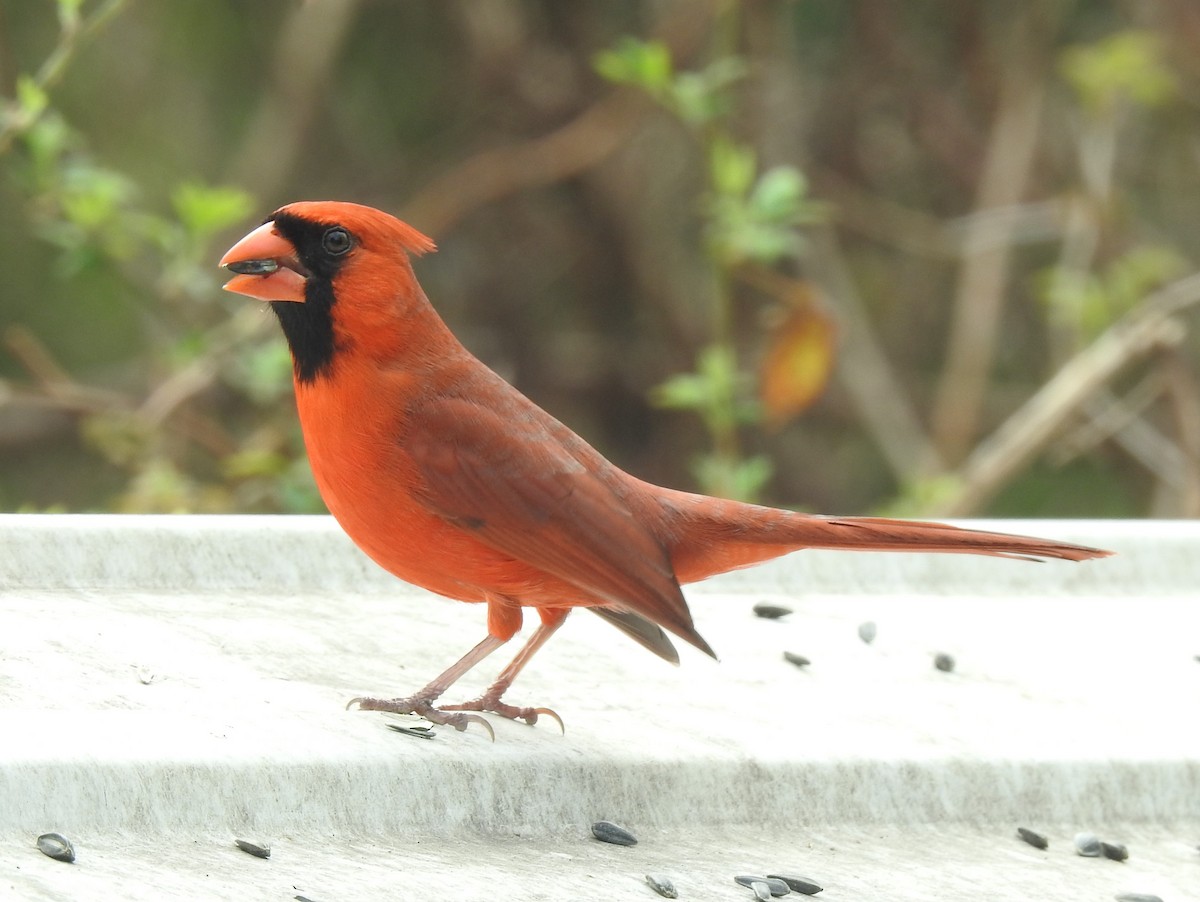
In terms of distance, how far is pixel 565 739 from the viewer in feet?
7.16

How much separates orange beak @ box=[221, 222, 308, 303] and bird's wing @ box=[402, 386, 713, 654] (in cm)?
23

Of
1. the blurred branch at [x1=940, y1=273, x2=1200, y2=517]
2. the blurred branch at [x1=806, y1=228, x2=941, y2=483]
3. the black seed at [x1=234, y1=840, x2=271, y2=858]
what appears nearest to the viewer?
the black seed at [x1=234, y1=840, x2=271, y2=858]

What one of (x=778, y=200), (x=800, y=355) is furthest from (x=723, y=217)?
(x=800, y=355)

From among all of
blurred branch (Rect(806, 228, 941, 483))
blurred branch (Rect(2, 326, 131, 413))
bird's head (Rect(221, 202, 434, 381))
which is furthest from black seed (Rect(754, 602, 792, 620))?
blurred branch (Rect(806, 228, 941, 483))

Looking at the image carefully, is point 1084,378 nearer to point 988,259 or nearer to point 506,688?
point 988,259

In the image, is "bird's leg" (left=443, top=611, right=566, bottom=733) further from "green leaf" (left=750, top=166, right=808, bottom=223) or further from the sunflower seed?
"green leaf" (left=750, top=166, right=808, bottom=223)

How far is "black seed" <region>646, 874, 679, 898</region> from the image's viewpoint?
1851 mm

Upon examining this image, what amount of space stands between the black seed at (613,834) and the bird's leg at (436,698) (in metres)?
0.19

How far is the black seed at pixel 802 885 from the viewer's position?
191 cm

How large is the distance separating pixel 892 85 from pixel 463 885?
528 cm

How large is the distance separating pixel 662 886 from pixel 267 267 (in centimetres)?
94

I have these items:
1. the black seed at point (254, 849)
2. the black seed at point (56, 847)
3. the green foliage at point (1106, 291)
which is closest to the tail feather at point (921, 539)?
the black seed at point (254, 849)

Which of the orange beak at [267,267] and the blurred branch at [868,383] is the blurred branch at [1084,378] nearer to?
the blurred branch at [868,383]

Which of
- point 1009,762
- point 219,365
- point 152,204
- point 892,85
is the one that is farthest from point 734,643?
point 152,204
